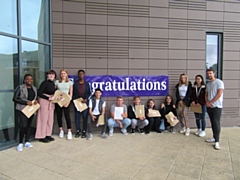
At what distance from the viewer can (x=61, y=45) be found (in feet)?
17.7

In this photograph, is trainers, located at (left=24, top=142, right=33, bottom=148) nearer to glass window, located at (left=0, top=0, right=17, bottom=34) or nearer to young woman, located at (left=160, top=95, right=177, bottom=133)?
glass window, located at (left=0, top=0, right=17, bottom=34)

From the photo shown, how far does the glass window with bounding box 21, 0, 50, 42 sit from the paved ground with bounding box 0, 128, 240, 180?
289 cm

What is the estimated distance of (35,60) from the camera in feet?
16.7

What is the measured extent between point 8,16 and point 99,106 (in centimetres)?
319

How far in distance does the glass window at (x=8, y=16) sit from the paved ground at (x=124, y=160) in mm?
2844

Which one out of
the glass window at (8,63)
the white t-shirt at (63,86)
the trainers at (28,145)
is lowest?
the trainers at (28,145)

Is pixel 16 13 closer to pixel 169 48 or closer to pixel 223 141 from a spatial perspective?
pixel 169 48

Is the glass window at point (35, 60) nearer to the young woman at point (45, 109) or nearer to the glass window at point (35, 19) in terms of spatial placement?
the glass window at point (35, 19)

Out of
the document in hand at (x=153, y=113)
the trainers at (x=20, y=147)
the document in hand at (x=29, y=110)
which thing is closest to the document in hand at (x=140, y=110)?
the document in hand at (x=153, y=113)

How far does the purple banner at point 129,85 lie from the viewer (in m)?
5.59

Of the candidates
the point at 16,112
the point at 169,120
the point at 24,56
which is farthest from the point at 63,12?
the point at 169,120

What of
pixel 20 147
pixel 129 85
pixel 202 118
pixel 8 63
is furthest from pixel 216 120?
pixel 8 63

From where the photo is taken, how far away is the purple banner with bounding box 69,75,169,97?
5594mm

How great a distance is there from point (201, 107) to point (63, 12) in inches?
191
